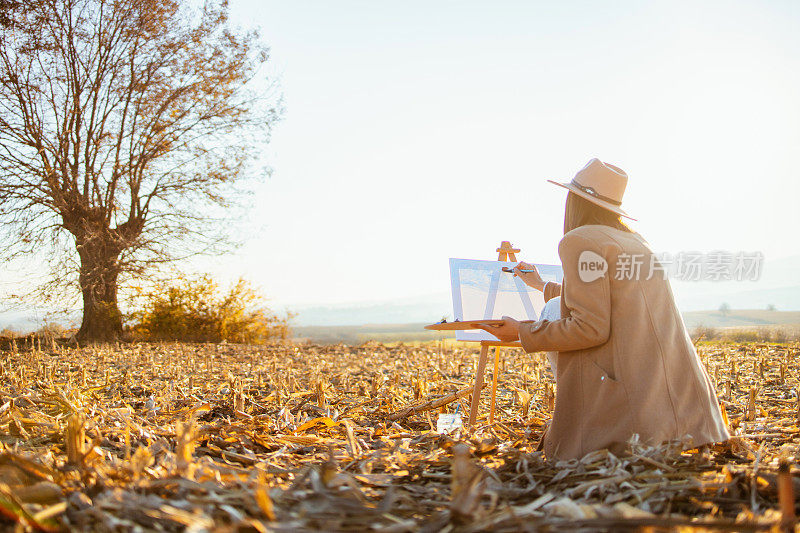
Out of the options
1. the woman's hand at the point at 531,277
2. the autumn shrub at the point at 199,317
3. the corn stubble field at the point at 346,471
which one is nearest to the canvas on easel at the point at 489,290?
the woman's hand at the point at 531,277

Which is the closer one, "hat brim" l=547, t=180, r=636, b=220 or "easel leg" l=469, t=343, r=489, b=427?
"hat brim" l=547, t=180, r=636, b=220

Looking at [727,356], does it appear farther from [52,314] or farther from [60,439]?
[52,314]

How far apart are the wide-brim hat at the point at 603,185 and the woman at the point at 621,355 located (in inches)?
6.2

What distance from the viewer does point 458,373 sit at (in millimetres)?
6750

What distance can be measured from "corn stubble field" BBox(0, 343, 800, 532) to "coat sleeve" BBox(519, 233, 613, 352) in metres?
0.49

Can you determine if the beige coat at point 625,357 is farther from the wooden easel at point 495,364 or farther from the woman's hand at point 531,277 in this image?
the woman's hand at point 531,277

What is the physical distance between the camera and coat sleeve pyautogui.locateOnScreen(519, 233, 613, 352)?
264cm

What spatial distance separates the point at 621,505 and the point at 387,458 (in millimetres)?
1060

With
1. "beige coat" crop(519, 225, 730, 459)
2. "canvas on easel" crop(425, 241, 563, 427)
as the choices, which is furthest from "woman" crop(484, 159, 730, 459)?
"canvas on easel" crop(425, 241, 563, 427)

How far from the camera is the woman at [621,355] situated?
264cm

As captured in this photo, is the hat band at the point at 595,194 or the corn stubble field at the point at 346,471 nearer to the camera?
the corn stubble field at the point at 346,471

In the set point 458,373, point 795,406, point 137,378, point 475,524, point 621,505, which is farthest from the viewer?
point 458,373

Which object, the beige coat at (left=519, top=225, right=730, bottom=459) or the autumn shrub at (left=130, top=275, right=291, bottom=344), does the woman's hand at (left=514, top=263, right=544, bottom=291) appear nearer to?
the beige coat at (left=519, top=225, right=730, bottom=459)

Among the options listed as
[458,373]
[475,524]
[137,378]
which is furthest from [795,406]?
[137,378]
